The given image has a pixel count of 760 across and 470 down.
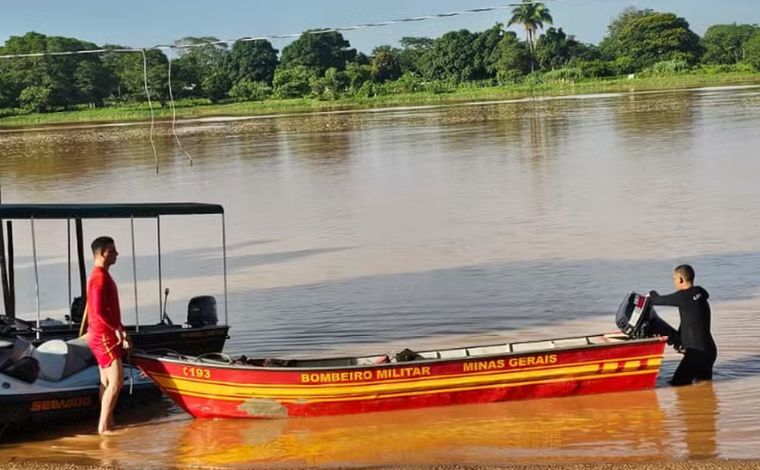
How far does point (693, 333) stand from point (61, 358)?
5.69 m

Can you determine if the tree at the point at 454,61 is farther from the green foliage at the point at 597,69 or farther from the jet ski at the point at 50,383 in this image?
the jet ski at the point at 50,383

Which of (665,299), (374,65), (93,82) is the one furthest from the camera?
(374,65)

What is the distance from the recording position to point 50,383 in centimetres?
996

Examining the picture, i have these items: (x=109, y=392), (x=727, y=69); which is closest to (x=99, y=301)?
(x=109, y=392)

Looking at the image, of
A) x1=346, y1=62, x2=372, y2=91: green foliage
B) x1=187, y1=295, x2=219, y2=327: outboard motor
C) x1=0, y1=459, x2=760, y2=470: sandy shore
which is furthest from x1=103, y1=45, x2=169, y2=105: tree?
x1=0, y1=459, x2=760, y2=470: sandy shore

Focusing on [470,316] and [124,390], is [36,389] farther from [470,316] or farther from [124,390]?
[470,316]

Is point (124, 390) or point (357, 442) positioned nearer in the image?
point (357, 442)

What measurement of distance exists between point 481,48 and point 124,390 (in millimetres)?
98161

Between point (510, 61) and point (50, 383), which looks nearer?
point (50, 383)

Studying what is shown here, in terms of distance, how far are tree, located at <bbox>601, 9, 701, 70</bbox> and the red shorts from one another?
89.4m

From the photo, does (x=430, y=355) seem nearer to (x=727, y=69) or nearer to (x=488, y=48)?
(x=727, y=69)

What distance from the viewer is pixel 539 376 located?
32.9 ft

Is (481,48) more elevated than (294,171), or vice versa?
(481,48)

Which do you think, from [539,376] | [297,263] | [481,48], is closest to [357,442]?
[539,376]
